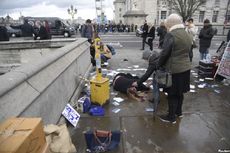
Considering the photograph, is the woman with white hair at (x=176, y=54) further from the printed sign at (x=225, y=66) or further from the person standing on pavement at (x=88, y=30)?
the person standing on pavement at (x=88, y=30)

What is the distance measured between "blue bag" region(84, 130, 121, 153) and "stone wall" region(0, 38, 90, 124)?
73 cm

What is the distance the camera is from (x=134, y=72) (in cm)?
825

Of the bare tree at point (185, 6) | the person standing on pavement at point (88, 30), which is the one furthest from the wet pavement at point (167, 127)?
the bare tree at point (185, 6)

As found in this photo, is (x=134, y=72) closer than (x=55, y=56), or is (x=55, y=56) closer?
(x=55, y=56)

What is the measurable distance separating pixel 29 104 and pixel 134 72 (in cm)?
592

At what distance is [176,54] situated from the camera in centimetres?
388

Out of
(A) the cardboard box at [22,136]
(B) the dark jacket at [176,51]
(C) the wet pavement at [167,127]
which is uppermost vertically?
(B) the dark jacket at [176,51]

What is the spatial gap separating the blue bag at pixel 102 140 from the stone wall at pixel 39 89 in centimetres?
73

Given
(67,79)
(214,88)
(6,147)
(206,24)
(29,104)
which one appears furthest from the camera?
(206,24)

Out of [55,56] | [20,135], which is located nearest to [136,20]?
[55,56]

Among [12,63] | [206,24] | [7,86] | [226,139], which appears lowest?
[226,139]

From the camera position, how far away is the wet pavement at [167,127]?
351 centimetres

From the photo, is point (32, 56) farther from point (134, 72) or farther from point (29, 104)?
point (29, 104)

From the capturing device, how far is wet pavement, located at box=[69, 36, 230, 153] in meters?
3.51
